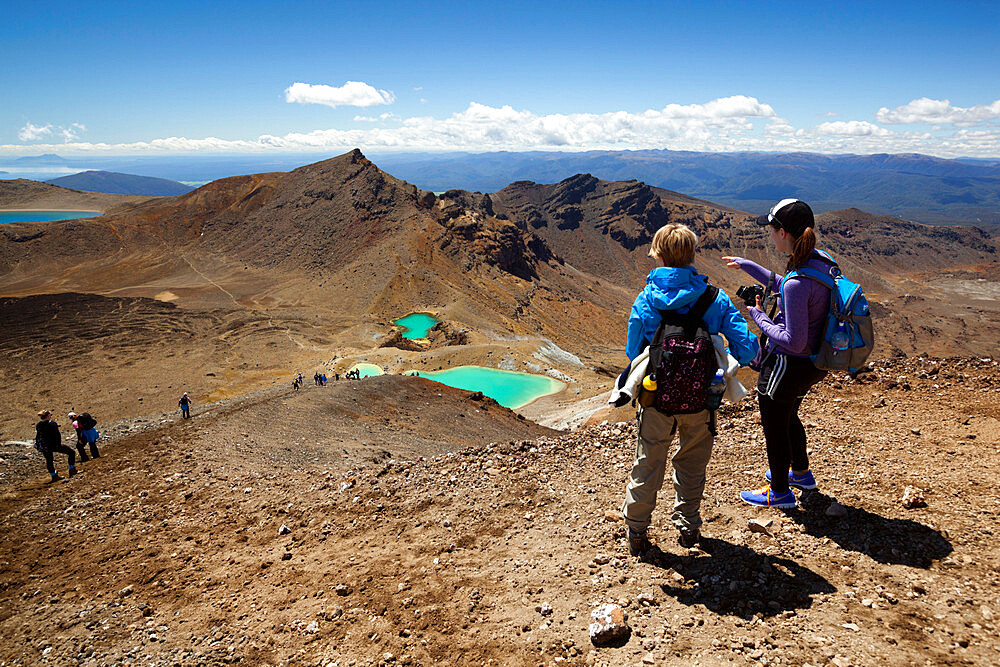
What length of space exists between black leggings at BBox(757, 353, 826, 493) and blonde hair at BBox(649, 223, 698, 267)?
1.40 m

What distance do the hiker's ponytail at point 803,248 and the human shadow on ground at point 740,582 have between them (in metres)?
2.45

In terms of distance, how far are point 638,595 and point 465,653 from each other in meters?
1.38

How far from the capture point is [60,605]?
4895mm

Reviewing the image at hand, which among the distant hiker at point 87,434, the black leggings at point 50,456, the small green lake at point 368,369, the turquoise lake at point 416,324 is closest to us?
the black leggings at point 50,456

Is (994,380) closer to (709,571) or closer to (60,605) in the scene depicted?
(709,571)

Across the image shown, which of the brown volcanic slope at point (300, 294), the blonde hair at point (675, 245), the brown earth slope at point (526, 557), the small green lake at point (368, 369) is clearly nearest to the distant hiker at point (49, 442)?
the brown earth slope at point (526, 557)

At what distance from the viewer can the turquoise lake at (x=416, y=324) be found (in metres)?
49.4

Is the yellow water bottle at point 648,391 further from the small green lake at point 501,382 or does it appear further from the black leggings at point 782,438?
the small green lake at point 501,382

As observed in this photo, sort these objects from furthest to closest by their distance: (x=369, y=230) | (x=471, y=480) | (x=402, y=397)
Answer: (x=369, y=230), (x=402, y=397), (x=471, y=480)

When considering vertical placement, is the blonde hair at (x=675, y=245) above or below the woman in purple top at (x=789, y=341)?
above

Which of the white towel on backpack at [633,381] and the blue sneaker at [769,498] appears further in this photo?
the blue sneaker at [769,498]

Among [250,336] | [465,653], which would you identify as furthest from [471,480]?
[250,336]

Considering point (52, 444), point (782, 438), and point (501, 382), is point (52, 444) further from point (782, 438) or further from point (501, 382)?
point (501, 382)

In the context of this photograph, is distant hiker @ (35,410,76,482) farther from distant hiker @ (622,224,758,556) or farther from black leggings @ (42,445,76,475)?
distant hiker @ (622,224,758,556)
